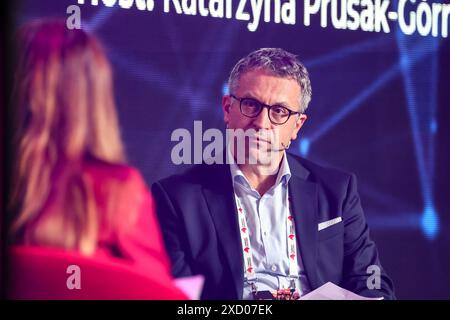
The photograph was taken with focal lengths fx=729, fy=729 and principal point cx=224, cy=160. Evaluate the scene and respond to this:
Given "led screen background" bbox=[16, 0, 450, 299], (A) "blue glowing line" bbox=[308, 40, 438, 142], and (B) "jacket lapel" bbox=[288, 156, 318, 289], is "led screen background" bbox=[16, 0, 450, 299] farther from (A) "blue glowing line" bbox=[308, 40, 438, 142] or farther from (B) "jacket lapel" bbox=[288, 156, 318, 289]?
(B) "jacket lapel" bbox=[288, 156, 318, 289]

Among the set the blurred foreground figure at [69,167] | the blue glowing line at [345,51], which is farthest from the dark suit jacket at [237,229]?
the blue glowing line at [345,51]

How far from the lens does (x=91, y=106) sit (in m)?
3.09

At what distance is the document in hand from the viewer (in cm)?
321

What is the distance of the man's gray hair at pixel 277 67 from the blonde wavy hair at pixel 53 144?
66cm

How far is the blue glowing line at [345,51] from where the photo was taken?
3.30 meters

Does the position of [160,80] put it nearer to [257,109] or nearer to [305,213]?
[257,109]

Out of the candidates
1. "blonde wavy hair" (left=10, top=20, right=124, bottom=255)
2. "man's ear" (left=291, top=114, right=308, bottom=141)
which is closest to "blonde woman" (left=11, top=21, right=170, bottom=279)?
"blonde wavy hair" (left=10, top=20, right=124, bottom=255)

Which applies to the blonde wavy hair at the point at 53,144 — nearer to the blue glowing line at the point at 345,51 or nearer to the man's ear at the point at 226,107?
the man's ear at the point at 226,107

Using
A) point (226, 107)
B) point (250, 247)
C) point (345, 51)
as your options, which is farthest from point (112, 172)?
point (345, 51)

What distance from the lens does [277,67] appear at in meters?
3.21

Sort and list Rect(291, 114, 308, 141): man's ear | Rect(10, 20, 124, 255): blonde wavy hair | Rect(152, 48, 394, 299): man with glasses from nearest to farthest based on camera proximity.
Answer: Rect(10, 20, 124, 255): blonde wavy hair, Rect(152, 48, 394, 299): man with glasses, Rect(291, 114, 308, 141): man's ear

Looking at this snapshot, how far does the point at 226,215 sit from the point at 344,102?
2.48 feet

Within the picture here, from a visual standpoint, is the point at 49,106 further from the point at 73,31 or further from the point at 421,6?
the point at 421,6
